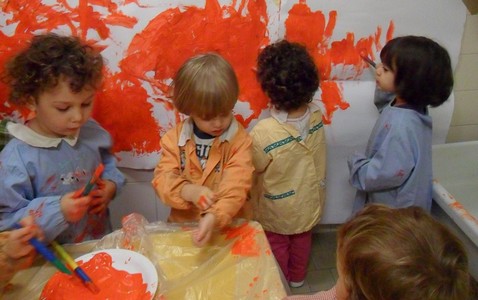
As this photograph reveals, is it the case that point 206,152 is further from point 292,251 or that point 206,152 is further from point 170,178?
point 292,251

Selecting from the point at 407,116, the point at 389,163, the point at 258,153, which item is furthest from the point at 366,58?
the point at 258,153

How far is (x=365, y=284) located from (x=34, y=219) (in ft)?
2.31

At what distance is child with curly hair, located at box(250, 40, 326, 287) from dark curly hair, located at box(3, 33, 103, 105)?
0.53 metres

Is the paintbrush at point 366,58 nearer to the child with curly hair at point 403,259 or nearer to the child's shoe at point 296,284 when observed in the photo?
the child with curly hair at point 403,259

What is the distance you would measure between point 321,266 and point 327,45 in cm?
97

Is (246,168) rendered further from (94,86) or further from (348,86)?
(348,86)

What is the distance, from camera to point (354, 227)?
0.77 m

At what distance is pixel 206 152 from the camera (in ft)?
3.66

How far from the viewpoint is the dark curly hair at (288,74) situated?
127 cm

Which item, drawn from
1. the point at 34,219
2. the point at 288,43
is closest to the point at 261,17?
the point at 288,43

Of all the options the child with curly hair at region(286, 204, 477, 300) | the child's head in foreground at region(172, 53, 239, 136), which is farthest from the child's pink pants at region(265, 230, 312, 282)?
the child with curly hair at region(286, 204, 477, 300)

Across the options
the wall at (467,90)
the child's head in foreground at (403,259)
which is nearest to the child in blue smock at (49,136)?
the child's head in foreground at (403,259)

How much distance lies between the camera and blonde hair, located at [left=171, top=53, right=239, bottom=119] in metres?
1.01

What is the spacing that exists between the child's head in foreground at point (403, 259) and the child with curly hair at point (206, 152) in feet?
1.08
